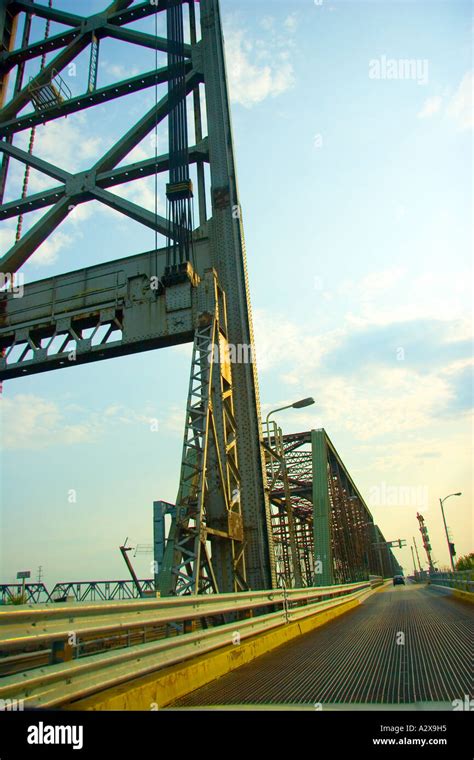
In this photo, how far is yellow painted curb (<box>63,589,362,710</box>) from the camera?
2988 mm

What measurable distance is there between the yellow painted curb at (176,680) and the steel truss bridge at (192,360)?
0.03 m

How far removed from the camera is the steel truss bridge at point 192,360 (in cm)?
366

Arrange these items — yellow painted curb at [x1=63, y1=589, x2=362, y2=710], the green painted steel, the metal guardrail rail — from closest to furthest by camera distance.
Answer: the metal guardrail rail, yellow painted curb at [x1=63, y1=589, x2=362, y2=710], the green painted steel

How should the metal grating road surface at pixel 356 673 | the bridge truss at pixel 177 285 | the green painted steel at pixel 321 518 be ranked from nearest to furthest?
the metal grating road surface at pixel 356 673, the bridge truss at pixel 177 285, the green painted steel at pixel 321 518

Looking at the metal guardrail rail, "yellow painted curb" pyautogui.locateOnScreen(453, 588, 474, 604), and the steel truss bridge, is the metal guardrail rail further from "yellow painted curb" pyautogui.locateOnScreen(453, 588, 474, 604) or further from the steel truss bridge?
"yellow painted curb" pyautogui.locateOnScreen(453, 588, 474, 604)

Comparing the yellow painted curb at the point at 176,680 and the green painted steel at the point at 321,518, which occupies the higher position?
the green painted steel at the point at 321,518

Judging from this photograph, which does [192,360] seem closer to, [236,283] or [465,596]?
[236,283]

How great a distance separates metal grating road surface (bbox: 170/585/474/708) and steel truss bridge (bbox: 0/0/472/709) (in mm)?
51

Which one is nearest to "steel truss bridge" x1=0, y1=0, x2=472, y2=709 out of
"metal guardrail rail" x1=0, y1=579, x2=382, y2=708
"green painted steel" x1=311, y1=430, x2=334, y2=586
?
"metal guardrail rail" x1=0, y1=579, x2=382, y2=708

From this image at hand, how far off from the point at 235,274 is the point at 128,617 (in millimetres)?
10149

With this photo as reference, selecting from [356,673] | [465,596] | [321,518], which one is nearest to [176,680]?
[356,673]

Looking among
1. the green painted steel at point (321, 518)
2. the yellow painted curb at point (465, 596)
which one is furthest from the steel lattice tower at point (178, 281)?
the green painted steel at point (321, 518)

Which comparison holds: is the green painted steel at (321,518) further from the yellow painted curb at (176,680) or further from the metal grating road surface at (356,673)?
the yellow painted curb at (176,680)

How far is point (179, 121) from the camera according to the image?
1438cm
